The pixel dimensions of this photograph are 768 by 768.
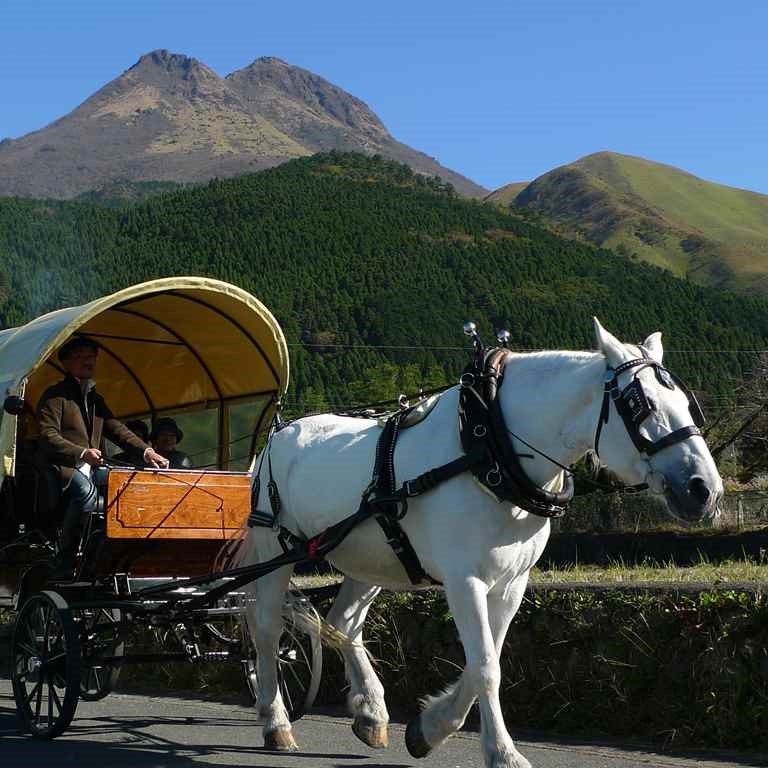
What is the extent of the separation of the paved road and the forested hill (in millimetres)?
77859

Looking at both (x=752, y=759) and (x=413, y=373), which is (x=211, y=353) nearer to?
(x=752, y=759)

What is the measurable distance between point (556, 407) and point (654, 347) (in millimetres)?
530

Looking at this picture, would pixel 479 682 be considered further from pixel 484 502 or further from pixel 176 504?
pixel 176 504

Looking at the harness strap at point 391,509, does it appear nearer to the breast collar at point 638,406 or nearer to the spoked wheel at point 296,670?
the breast collar at point 638,406

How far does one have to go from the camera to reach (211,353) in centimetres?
963

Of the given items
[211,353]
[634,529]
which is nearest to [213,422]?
[211,353]

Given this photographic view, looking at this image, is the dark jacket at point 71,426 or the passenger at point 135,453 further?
the passenger at point 135,453

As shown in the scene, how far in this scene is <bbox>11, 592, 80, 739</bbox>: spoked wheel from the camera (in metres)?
6.93

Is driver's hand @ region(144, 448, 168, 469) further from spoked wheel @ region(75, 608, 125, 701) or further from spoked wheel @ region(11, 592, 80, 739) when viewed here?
spoked wheel @ region(11, 592, 80, 739)

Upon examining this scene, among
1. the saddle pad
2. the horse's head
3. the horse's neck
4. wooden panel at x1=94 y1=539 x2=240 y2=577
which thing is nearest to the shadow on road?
wooden panel at x1=94 y1=539 x2=240 y2=577

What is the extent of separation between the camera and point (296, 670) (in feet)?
28.1

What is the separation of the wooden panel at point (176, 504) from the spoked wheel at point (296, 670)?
83 centimetres

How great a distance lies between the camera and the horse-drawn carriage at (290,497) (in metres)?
5.41

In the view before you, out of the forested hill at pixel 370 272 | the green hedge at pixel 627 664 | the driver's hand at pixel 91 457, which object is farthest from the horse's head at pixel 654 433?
the forested hill at pixel 370 272
